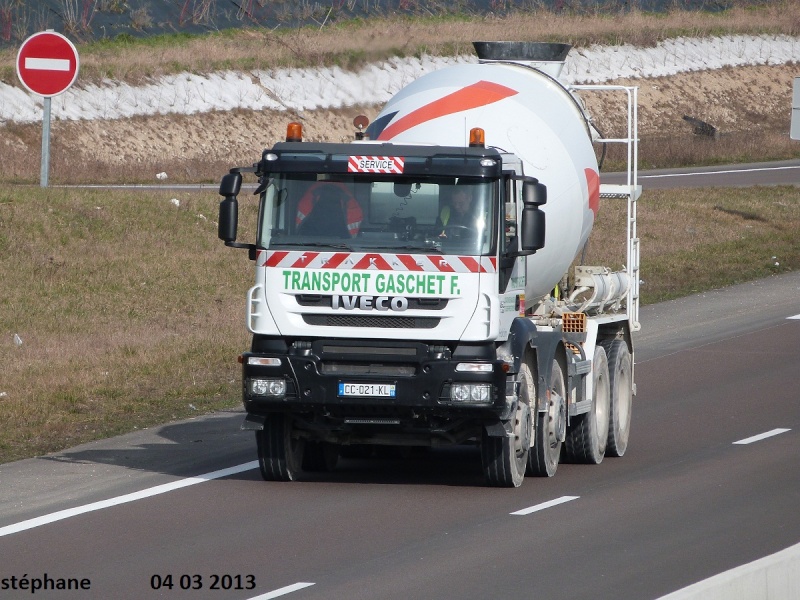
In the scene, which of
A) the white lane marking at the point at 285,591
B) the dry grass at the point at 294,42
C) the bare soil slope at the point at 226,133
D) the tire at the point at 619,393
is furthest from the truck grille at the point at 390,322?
the dry grass at the point at 294,42

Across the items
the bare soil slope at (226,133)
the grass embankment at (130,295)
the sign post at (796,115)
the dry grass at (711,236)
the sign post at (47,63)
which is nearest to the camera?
the grass embankment at (130,295)

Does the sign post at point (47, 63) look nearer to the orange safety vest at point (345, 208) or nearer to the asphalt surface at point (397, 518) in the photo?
the asphalt surface at point (397, 518)

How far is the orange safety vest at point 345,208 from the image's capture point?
11508 mm

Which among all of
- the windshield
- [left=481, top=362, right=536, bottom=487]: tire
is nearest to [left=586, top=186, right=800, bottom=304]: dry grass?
[left=481, top=362, right=536, bottom=487]: tire

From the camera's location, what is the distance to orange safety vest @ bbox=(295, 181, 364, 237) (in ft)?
37.8

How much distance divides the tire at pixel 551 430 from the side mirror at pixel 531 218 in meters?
1.61

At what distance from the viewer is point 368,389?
1134 cm

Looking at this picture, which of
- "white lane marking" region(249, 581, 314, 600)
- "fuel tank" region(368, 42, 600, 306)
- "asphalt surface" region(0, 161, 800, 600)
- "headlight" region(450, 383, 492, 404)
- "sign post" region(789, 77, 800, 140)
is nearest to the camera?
"white lane marking" region(249, 581, 314, 600)

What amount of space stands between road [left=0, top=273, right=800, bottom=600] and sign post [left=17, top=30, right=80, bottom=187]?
8209 mm

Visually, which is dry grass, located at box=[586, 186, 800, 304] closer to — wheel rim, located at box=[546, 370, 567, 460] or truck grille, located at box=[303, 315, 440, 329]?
wheel rim, located at box=[546, 370, 567, 460]

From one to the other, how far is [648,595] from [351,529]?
252 cm

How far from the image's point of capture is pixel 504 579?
29.0ft

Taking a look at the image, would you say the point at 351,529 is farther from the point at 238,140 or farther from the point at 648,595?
the point at 238,140

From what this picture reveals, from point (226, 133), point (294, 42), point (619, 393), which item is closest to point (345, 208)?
point (619, 393)
